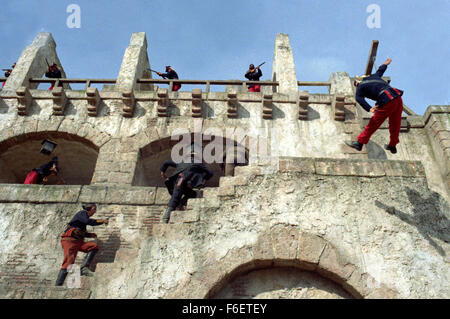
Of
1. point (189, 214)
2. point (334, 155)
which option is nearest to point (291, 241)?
point (189, 214)

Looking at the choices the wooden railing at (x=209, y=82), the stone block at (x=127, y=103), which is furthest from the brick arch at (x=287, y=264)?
the wooden railing at (x=209, y=82)

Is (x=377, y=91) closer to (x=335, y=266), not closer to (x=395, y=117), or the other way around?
(x=395, y=117)

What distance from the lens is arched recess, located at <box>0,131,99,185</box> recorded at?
10.4 metres

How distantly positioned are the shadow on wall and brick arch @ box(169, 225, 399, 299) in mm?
1090

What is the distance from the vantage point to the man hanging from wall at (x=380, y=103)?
22.2 ft

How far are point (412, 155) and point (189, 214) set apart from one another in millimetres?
6382

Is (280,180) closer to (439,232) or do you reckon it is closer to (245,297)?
(245,297)

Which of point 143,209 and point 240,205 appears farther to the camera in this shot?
point 143,209

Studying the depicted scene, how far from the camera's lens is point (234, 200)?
6.17 metres

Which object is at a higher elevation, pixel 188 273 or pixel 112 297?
pixel 188 273

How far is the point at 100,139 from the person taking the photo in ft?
33.0

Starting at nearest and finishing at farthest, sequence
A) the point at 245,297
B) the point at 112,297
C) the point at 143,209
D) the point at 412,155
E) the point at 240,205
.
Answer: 1. the point at 112,297
2. the point at 245,297
3. the point at 240,205
4. the point at 143,209
5. the point at 412,155

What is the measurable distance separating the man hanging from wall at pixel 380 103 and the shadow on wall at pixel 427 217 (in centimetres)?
126

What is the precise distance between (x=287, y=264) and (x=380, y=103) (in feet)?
10.4
